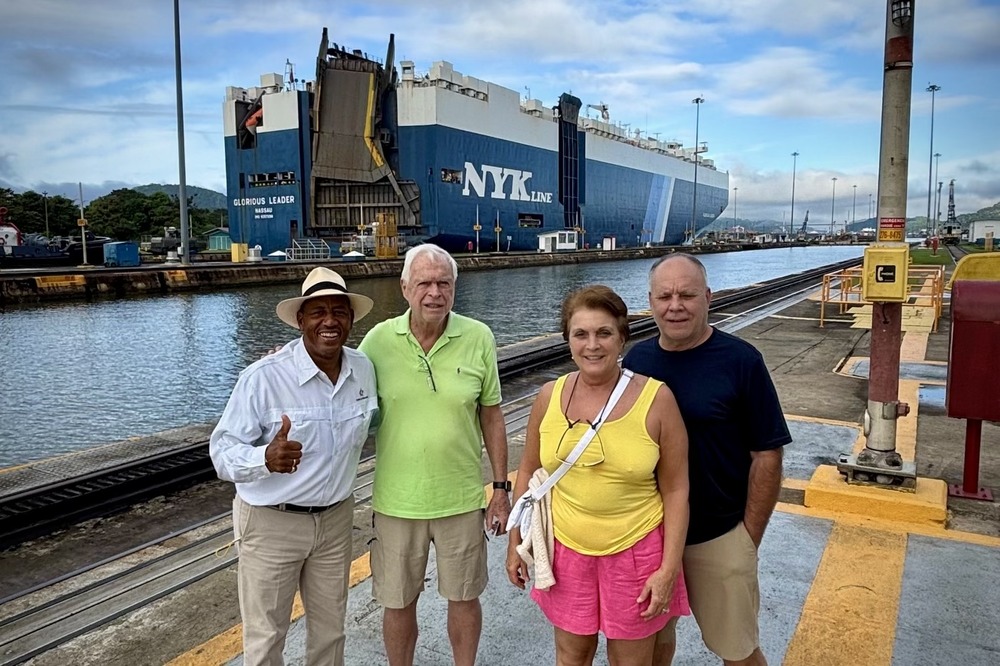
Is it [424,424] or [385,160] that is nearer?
[424,424]

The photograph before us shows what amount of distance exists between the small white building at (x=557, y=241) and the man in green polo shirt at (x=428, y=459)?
183 ft

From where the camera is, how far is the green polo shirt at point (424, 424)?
2539 mm

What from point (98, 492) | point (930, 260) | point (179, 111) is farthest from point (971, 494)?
point (930, 260)

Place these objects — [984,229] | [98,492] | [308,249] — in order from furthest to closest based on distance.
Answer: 1. [984,229]
2. [308,249]
3. [98,492]

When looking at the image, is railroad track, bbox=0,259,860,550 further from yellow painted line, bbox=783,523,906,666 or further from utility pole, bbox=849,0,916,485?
utility pole, bbox=849,0,916,485

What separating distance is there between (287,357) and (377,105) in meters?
46.9

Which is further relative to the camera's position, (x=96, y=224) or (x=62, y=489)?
(x=96, y=224)

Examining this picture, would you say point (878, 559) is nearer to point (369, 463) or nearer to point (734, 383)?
point (734, 383)

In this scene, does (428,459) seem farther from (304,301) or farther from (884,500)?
(884,500)

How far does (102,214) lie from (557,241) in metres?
39.7

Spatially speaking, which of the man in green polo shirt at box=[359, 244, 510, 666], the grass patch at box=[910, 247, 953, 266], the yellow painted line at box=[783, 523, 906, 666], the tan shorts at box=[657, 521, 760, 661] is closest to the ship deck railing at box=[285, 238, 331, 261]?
the grass patch at box=[910, 247, 953, 266]

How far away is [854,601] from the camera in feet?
10.2

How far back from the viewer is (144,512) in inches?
188

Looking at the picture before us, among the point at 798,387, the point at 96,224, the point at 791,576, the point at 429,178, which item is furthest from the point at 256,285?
the point at 96,224
